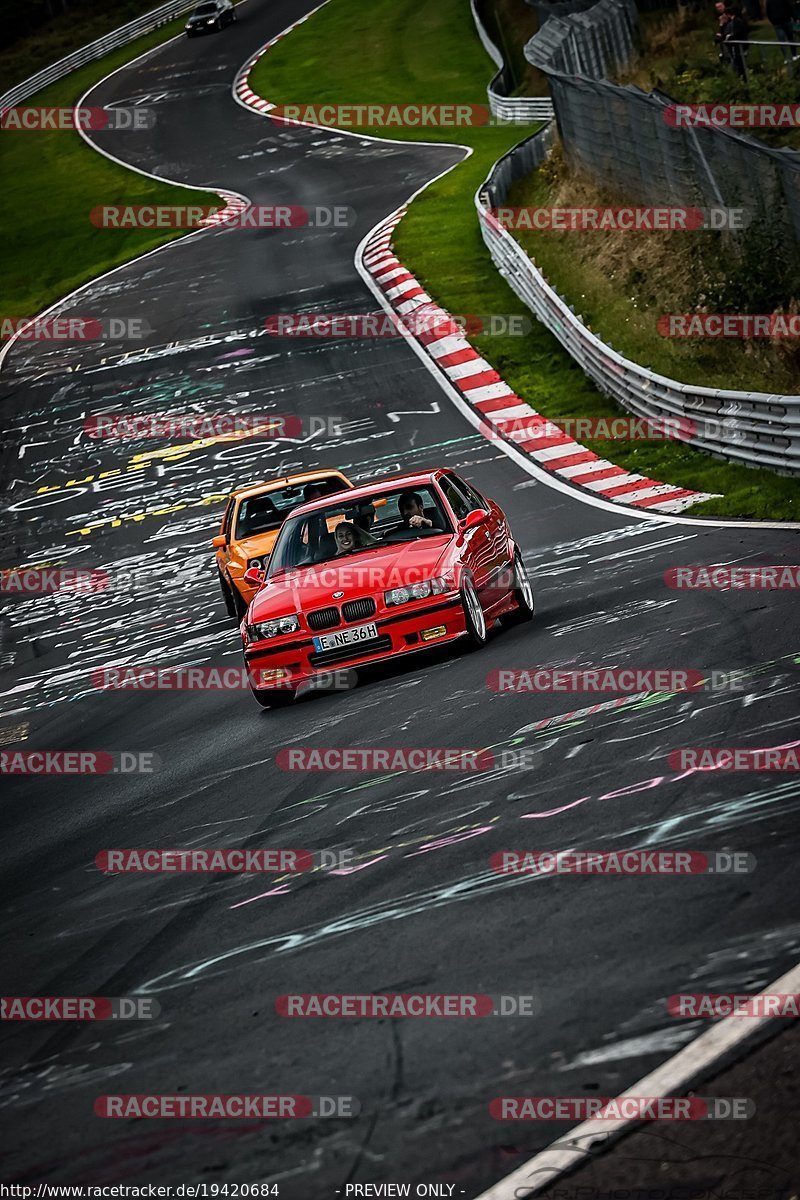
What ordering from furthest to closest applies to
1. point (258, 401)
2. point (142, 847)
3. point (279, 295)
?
point (279, 295) < point (258, 401) < point (142, 847)

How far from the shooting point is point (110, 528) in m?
22.4

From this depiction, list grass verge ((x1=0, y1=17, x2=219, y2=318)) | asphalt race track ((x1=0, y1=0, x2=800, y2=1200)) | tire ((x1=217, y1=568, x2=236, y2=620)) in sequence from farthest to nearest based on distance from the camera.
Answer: grass verge ((x1=0, y1=17, x2=219, y2=318)) → tire ((x1=217, y1=568, x2=236, y2=620)) → asphalt race track ((x1=0, y1=0, x2=800, y2=1200))

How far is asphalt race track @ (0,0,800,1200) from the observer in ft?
15.7

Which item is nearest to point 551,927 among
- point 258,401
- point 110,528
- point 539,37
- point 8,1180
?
point 8,1180

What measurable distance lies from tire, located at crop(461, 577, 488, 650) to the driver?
3.24 feet

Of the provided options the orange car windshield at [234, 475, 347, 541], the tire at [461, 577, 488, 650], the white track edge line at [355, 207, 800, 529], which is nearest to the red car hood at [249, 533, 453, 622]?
the tire at [461, 577, 488, 650]

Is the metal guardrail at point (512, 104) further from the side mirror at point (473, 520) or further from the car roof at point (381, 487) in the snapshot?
the side mirror at point (473, 520)

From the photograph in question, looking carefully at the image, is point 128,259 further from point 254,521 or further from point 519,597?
point 519,597

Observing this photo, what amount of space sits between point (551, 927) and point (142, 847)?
121 inches

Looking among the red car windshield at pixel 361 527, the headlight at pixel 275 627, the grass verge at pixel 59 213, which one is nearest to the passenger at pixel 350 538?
the red car windshield at pixel 361 527

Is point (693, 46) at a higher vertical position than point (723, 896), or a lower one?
higher

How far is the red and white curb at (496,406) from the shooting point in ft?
55.9

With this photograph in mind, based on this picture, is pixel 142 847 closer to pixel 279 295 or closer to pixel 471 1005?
pixel 471 1005

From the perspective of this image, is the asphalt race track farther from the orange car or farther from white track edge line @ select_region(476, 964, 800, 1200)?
the orange car
